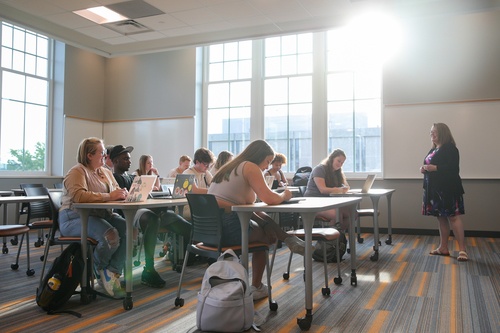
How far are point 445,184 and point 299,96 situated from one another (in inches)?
153

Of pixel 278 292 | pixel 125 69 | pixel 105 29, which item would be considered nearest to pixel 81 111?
pixel 125 69

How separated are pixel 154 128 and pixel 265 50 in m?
2.71

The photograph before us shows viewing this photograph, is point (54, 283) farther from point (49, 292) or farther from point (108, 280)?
point (108, 280)

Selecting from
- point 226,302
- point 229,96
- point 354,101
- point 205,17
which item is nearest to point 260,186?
point 226,302

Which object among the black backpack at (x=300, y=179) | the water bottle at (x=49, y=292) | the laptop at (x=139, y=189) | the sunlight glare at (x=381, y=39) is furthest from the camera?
the sunlight glare at (x=381, y=39)

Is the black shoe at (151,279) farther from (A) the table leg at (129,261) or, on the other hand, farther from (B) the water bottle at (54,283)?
(B) the water bottle at (54,283)

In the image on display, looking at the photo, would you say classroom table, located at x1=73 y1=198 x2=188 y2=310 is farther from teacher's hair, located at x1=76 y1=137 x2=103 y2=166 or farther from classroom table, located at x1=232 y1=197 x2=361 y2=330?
classroom table, located at x1=232 y1=197 x2=361 y2=330

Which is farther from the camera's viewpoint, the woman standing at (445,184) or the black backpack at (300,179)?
the black backpack at (300,179)

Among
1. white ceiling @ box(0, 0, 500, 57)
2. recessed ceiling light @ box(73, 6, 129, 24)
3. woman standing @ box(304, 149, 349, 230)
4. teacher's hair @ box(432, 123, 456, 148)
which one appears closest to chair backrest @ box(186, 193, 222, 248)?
woman standing @ box(304, 149, 349, 230)

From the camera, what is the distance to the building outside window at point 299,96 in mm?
7867

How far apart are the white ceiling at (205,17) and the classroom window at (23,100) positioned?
4.22 ft

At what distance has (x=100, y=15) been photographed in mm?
6309

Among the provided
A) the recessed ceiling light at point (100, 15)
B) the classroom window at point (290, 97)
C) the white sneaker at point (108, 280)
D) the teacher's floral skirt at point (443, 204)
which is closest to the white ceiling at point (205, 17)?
the recessed ceiling light at point (100, 15)

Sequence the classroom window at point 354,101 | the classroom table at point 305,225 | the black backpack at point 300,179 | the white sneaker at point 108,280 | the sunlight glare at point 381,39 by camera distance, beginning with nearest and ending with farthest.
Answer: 1. the classroom table at point 305,225
2. the white sneaker at point 108,280
3. the black backpack at point 300,179
4. the sunlight glare at point 381,39
5. the classroom window at point 354,101
